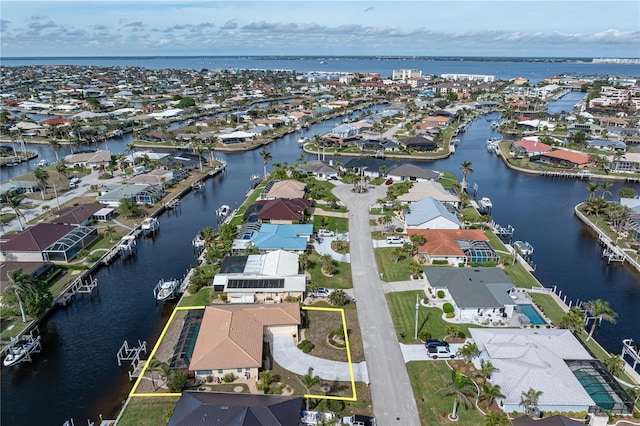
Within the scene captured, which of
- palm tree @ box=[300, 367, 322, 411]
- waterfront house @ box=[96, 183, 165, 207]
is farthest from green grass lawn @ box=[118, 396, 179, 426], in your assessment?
waterfront house @ box=[96, 183, 165, 207]

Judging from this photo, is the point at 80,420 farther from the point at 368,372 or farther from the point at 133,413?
the point at 368,372

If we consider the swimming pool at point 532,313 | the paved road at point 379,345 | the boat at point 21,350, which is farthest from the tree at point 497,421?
the boat at point 21,350

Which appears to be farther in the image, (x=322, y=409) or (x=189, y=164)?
(x=189, y=164)

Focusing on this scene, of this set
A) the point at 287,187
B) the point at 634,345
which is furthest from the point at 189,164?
the point at 634,345

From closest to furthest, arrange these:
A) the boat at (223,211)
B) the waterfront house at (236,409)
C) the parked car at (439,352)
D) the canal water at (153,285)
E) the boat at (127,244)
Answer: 1. the waterfront house at (236,409)
2. the canal water at (153,285)
3. the parked car at (439,352)
4. the boat at (127,244)
5. the boat at (223,211)

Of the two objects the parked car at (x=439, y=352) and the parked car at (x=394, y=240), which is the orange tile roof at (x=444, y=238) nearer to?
the parked car at (x=394, y=240)

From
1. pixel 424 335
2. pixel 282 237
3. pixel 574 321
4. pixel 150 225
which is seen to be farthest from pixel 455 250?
pixel 150 225

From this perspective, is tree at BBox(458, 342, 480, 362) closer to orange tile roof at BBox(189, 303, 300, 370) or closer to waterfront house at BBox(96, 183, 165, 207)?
orange tile roof at BBox(189, 303, 300, 370)
